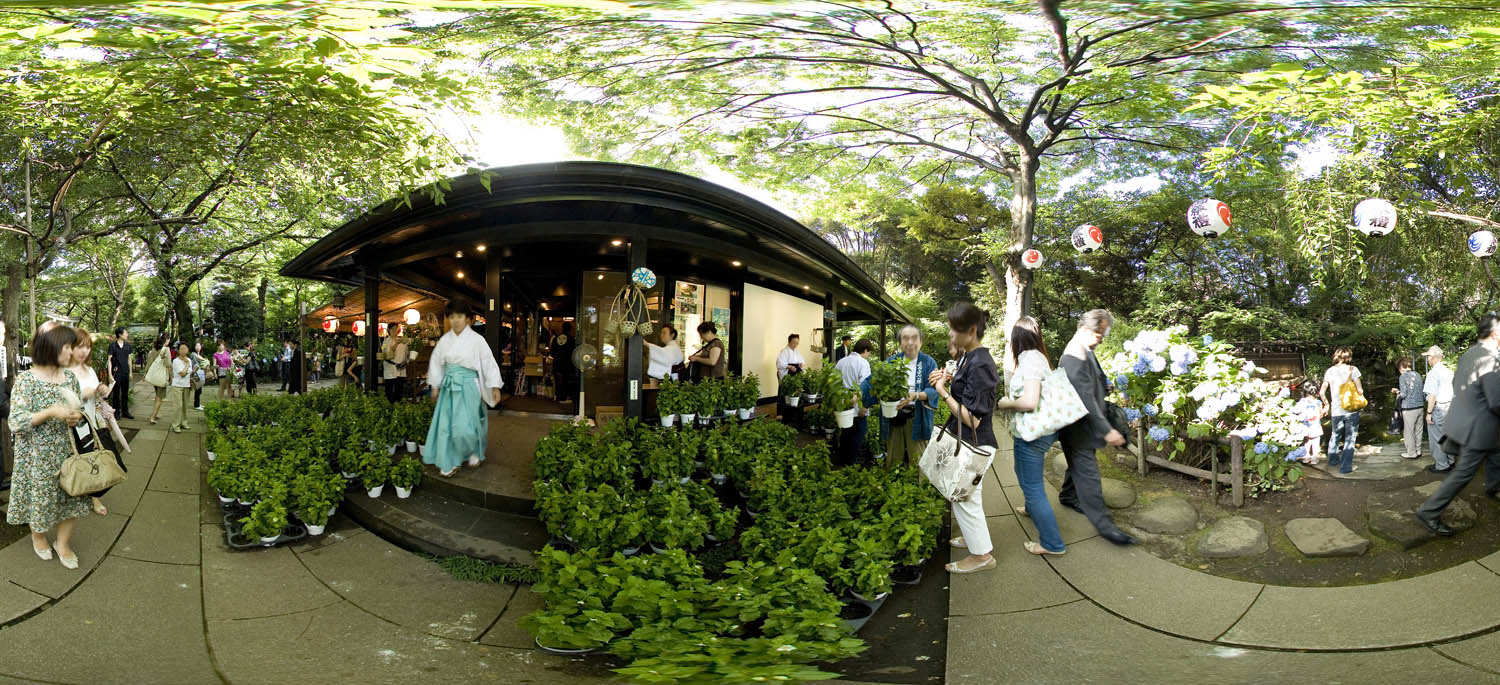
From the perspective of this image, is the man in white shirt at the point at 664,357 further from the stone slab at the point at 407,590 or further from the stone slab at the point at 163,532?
the stone slab at the point at 163,532

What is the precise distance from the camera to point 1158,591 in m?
1.48

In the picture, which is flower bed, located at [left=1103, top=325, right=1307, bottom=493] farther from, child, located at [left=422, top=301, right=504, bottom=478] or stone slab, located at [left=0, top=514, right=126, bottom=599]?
child, located at [left=422, top=301, right=504, bottom=478]

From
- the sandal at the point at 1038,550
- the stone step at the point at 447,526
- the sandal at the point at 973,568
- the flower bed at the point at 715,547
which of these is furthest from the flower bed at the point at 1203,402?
the stone step at the point at 447,526

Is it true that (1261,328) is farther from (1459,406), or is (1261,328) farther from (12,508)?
(12,508)

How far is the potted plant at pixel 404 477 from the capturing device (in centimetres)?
306

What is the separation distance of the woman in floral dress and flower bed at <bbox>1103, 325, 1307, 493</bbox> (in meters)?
3.63

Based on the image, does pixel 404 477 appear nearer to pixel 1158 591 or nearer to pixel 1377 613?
pixel 1158 591

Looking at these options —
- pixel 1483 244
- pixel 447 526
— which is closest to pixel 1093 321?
pixel 1483 244

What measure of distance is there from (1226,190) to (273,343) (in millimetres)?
14377

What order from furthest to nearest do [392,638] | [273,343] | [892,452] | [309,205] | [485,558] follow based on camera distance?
[273,343] → [892,452] → [309,205] → [485,558] → [392,638]

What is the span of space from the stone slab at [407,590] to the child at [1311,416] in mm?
2463

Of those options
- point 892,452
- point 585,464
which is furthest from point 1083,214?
point 585,464

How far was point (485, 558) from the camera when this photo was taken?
2.18m

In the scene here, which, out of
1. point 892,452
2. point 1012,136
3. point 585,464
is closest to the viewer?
point 1012,136
